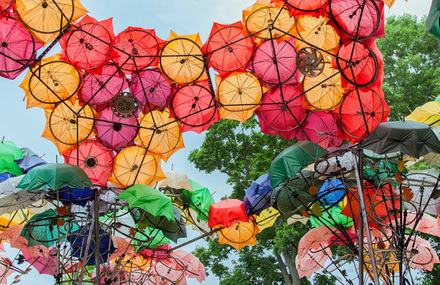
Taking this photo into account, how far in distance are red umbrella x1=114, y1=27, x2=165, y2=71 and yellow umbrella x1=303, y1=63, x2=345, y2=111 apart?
4.26 metres

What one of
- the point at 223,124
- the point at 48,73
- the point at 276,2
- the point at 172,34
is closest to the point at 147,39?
the point at 172,34

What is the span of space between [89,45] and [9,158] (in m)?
4.34

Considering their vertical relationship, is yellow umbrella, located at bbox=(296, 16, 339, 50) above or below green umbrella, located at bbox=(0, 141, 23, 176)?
above

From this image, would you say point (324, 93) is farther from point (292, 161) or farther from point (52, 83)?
point (52, 83)

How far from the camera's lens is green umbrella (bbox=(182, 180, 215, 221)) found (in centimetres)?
1327

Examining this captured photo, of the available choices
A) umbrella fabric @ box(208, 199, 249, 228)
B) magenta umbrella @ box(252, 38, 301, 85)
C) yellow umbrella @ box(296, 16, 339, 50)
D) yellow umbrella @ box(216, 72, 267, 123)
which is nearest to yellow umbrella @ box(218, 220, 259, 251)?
umbrella fabric @ box(208, 199, 249, 228)

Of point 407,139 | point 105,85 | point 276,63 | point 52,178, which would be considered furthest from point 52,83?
point 407,139

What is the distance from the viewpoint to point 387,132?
321 inches

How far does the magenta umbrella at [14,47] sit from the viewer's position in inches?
376

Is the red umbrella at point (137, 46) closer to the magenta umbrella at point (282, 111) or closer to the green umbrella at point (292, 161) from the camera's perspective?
the magenta umbrella at point (282, 111)

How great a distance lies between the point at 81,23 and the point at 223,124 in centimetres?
1324

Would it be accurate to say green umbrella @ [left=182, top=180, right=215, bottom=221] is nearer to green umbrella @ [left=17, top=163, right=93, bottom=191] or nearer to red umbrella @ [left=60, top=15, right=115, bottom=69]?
green umbrella @ [left=17, top=163, right=93, bottom=191]

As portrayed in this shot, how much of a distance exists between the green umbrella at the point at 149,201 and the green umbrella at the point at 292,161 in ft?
9.61

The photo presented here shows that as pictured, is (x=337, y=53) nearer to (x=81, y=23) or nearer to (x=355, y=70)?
(x=355, y=70)
